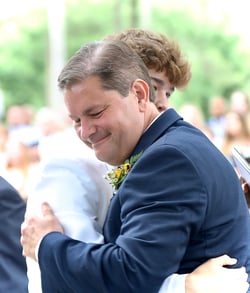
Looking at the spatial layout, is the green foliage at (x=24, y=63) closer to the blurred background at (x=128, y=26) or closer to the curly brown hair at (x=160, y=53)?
the blurred background at (x=128, y=26)

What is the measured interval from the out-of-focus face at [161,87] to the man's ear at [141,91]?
463 mm

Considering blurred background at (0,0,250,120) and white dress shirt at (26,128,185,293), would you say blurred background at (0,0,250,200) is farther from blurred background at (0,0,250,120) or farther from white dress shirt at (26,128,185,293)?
white dress shirt at (26,128,185,293)

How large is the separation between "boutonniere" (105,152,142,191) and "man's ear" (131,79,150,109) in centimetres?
17

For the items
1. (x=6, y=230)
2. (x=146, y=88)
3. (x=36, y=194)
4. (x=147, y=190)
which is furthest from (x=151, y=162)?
(x=6, y=230)

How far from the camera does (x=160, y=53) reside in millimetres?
3119

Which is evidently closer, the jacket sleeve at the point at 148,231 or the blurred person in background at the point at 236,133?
the jacket sleeve at the point at 148,231

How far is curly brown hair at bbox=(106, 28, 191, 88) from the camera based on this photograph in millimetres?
3059

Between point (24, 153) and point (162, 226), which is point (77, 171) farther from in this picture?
point (24, 153)

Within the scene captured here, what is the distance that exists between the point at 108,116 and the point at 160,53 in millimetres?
681

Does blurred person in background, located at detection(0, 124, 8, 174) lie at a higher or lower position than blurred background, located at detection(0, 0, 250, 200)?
lower

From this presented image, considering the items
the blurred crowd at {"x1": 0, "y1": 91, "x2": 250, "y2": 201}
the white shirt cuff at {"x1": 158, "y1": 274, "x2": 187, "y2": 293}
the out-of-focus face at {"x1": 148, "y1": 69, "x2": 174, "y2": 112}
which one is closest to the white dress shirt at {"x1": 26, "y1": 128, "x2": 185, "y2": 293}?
the white shirt cuff at {"x1": 158, "y1": 274, "x2": 187, "y2": 293}

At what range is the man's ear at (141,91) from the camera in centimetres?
256

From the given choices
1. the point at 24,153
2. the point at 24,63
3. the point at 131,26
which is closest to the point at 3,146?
the point at 24,153

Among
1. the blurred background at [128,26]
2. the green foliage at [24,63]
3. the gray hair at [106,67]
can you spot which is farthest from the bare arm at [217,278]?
the green foliage at [24,63]
